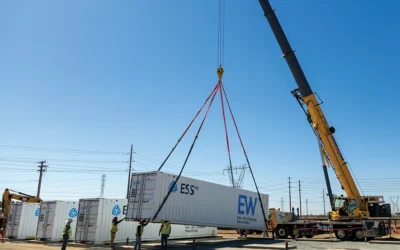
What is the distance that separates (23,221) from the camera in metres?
25.7

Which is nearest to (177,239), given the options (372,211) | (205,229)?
(205,229)

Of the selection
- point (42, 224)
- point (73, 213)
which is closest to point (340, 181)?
point (73, 213)

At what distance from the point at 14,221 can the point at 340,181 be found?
80.1 ft

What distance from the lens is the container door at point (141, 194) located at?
1627 centimetres

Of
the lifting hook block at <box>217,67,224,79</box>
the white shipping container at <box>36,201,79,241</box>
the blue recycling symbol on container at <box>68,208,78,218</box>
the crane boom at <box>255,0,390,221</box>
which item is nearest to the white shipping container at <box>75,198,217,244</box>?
the blue recycling symbol on container at <box>68,208,78,218</box>

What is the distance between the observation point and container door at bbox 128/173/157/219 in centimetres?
1627

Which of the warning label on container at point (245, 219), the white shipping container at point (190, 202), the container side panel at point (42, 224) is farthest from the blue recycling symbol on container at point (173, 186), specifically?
the container side panel at point (42, 224)

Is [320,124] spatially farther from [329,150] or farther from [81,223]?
[81,223]

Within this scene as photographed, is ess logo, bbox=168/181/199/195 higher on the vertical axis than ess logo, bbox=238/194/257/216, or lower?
higher

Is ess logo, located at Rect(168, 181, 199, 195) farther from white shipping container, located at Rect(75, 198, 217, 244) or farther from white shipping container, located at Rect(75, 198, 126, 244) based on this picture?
white shipping container, located at Rect(75, 198, 126, 244)

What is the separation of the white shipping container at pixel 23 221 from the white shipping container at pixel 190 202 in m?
12.8

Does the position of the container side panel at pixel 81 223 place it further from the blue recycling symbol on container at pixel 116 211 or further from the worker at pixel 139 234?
the worker at pixel 139 234

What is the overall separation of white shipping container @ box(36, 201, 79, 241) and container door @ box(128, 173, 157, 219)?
7.21 meters

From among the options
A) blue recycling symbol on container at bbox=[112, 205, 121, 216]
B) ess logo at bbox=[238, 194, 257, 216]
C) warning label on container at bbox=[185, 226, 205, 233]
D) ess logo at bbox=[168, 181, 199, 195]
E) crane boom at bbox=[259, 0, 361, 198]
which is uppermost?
crane boom at bbox=[259, 0, 361, 198]
